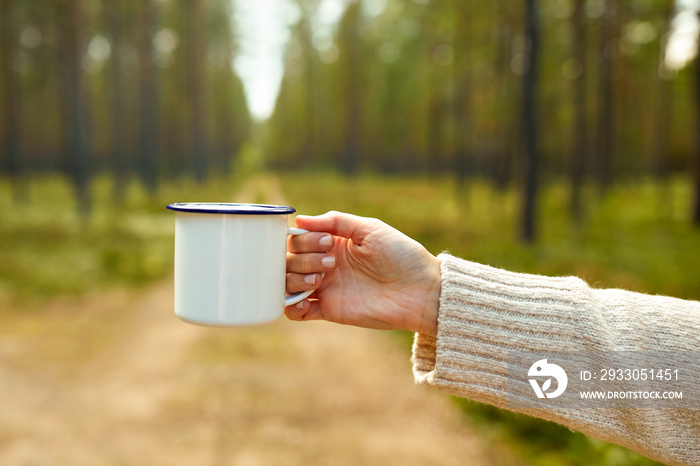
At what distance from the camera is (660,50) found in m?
16.2

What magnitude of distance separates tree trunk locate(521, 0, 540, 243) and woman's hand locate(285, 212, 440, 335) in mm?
9178

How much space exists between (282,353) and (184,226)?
457cm

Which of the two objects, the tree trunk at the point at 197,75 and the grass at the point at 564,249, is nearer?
the grass at the point at 564,249

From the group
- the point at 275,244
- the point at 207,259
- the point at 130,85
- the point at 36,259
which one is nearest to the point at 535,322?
the point at 275,244

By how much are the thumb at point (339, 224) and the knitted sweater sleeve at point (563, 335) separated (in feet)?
0.93

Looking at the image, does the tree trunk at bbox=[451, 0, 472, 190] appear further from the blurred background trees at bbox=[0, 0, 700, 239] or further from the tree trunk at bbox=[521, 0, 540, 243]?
the tree trunk at bbox=[521, 0, 540, 243]

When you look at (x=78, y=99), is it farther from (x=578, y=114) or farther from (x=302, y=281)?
(x=302, y=281)

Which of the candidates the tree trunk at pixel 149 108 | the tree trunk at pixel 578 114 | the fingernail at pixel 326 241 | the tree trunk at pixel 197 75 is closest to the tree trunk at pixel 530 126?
the tree trunk at pixel 578 114

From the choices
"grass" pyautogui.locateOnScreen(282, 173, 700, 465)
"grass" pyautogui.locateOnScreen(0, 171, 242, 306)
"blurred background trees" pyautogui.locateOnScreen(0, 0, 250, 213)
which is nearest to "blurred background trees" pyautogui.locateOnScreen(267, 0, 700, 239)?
"grass" pyautogui.locateOnScreen(282, 173, 700, 465)

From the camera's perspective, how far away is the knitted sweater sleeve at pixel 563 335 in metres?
1.64

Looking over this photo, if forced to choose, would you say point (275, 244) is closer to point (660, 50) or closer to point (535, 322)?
point (535, 322)

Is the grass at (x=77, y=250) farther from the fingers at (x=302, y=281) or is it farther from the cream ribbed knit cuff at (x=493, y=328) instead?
the cream ribbed knit cuff at (x=493, y=328)

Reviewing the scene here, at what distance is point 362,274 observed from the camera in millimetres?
1968

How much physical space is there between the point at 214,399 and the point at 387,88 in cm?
3095
